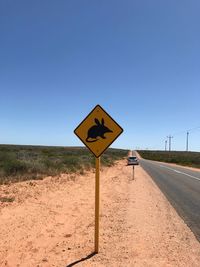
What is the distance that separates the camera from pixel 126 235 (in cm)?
909

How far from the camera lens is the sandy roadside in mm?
7227

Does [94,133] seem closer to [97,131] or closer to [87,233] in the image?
[97,131]

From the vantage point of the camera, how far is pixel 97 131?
291 inches

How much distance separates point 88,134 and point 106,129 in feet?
1.16

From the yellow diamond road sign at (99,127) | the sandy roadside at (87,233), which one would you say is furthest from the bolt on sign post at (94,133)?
the sandy roadside at (87,233)

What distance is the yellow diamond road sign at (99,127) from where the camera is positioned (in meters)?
7.45

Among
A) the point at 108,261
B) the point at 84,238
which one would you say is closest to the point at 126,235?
the point at 84,238

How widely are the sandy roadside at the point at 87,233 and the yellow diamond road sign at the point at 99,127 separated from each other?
1.99m

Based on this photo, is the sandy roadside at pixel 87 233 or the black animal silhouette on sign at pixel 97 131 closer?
the sandy roadside at pixel 87 233

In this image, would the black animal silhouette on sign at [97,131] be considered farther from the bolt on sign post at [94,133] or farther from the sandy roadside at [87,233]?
the sandy roadside at [87,233]

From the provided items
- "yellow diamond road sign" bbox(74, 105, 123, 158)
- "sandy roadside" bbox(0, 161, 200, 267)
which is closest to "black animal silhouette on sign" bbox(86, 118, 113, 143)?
"yellow diamond road sign" bbox(74, 105, 123, 158)

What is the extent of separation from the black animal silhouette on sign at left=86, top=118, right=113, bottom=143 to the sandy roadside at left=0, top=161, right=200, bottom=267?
2169mm

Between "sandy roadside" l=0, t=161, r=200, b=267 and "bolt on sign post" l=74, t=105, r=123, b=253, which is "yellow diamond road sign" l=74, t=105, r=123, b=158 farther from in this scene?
"sandy roadside" l=0, t=161, r=200, b=267

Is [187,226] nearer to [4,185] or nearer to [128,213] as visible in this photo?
[128,213]
